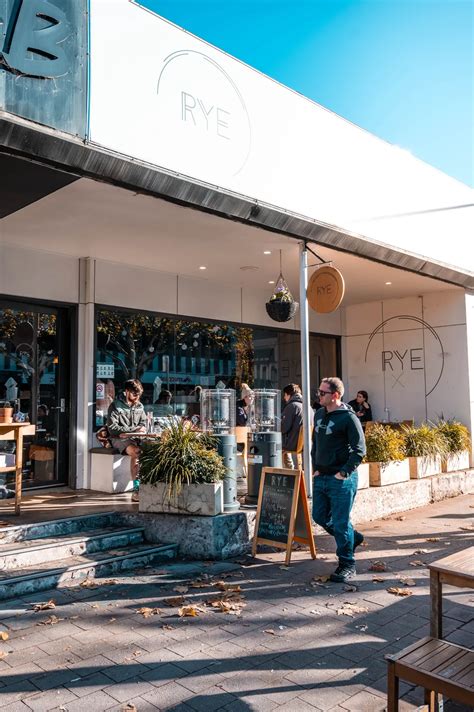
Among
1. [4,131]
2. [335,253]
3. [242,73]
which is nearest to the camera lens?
[4,131]

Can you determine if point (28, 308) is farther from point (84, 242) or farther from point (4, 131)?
point (4, 131)

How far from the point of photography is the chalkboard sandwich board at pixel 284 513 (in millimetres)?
5969

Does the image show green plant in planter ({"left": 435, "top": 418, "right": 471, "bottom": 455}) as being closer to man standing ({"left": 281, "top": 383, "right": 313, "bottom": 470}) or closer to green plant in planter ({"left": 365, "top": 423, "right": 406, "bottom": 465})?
green plant in planter ({"left": 365, "top": 423, "right": 406, "bottom": 465})

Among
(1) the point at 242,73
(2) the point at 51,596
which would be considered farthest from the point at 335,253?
(2) the point at 51,596

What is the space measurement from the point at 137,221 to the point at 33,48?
255 cm

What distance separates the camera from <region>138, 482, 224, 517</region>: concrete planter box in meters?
6.15

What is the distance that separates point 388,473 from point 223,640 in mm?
5231

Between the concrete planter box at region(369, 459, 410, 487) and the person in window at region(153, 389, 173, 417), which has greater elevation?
the person in window at region(153, 389, 173, 417)

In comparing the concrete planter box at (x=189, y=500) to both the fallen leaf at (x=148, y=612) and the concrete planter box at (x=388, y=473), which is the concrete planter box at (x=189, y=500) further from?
the concrete planter box at (x=388, y=473)

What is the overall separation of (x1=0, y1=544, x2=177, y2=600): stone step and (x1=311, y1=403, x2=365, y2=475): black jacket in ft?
6.22

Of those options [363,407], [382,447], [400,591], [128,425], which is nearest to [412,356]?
[363,407]

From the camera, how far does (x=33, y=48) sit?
489 centimetres

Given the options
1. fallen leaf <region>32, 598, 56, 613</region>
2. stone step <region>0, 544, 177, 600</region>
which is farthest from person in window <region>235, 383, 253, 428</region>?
fallen leaf <region>32, 598, 56, 613</region>

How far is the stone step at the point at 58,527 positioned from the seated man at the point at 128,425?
3.66 ft
